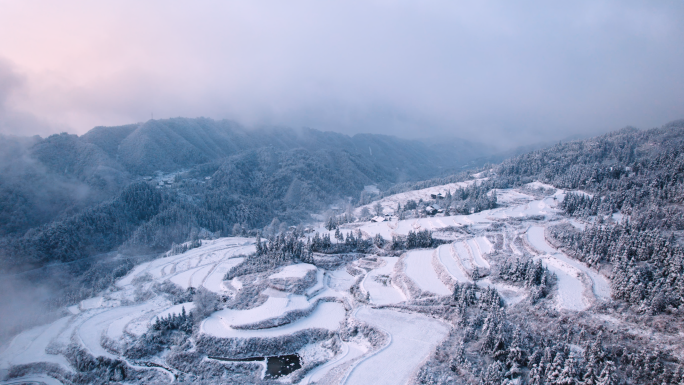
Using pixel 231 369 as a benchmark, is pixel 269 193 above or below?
above

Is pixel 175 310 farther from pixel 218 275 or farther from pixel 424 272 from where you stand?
pixel 424 272

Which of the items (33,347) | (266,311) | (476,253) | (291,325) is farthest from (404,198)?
(33,347)

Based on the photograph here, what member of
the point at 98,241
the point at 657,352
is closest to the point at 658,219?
the point at 657,352

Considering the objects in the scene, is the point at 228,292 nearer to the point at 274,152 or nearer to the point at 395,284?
the point at 395,284

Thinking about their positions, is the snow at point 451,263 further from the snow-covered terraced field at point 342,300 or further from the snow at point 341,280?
the snow at point 341,280

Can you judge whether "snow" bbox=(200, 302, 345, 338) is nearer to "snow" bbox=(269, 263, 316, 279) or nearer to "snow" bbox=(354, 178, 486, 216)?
"snow" bbox=(269, 263, 316, 279)

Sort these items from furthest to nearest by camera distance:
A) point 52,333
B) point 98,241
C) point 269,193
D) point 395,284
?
1. point 269,193
2. point 98,241
3. point 395,284
4. point 52,333
